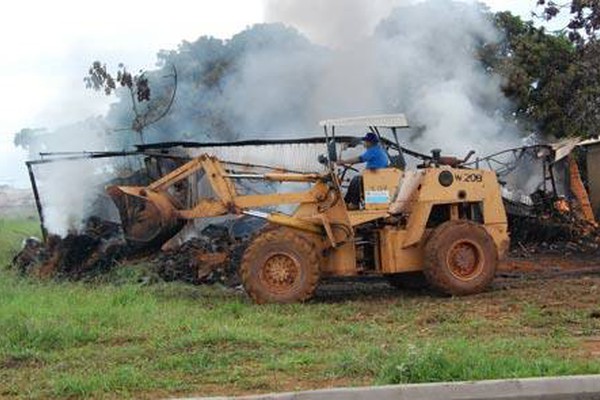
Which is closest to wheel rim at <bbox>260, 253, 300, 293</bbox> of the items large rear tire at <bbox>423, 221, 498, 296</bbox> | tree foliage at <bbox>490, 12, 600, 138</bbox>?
large rear tire at <bbox>423, 221, 498, 296</bbox>

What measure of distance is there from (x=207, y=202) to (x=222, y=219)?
17.3 feet

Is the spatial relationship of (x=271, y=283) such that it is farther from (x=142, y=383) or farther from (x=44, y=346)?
(x=142, y=383)

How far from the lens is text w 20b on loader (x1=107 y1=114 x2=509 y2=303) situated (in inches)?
479

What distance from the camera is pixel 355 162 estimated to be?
12398mm

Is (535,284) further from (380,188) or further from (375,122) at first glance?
(375,122)

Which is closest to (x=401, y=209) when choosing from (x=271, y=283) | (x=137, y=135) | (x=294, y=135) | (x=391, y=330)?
(x=271, y=283)

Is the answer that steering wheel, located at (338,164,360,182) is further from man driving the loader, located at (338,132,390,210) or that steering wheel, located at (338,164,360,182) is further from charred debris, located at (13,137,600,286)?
charred debris, located at (13,137,600,286)

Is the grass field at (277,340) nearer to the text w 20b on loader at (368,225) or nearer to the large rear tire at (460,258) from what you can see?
the large rear tire at (460,258)

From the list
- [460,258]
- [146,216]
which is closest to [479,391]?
[460,258]

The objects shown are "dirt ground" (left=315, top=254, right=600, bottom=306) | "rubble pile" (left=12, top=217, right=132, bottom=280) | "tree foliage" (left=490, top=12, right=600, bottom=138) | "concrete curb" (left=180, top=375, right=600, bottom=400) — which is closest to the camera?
"concrete curb" (left=180, top=375, right=600, bottom=400)

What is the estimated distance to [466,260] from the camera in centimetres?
1257

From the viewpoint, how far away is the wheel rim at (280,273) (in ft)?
39.9

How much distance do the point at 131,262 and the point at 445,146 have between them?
29.0 ft

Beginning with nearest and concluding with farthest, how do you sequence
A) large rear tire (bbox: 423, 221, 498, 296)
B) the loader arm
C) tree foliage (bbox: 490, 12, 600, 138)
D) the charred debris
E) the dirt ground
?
the dirt ground < large rear tire (bbox: 423, 221, 498, 296) < the loader arm < the charred debris < tree foliage (bbox: 490, 12, 600, 138)
